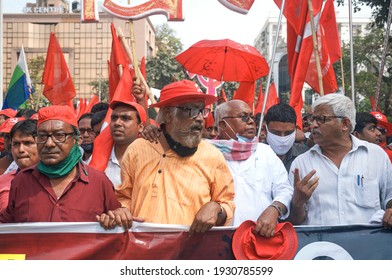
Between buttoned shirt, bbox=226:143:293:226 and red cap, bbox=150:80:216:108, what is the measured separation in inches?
24.5

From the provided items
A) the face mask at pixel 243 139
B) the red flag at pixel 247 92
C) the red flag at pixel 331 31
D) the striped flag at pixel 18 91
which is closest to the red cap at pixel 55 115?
the face mask at pixel 243 139

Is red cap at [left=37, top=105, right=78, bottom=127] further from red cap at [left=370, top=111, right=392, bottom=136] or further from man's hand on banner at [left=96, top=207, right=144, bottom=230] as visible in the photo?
red cap at [left=370, top=111, right=392, bottom=136]

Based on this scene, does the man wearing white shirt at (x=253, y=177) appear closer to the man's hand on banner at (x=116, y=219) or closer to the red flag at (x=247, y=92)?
the man's hand on banner at (x=116, y=219)

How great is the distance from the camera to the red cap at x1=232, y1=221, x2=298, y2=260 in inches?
144

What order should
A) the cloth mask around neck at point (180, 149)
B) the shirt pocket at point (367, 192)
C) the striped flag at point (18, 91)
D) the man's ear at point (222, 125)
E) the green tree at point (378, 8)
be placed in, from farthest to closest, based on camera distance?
the green tree at point (378, 8)
the striped flag at point (18, 91)
the man's ear at point (222, 125)
the shirt pocket at point (367, 192)
the cloth mask around neck at point (180, 149)

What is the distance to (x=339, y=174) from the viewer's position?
4.17 m

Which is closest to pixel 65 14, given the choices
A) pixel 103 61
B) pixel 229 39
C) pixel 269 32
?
pixel 103 61

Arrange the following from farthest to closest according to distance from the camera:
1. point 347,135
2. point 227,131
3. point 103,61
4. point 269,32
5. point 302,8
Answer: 1. point 269,32
2. point 103,61
3. point 302,8
4. point 227,131
5. point 347,135

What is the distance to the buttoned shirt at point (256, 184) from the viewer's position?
13.8 ft

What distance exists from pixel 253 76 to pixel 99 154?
3.44 metres

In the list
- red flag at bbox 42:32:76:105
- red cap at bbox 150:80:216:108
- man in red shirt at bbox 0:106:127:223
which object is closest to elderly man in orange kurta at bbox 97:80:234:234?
red cap at bbox 150:80:216:108

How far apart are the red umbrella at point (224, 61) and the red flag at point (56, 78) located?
249 centimetres
